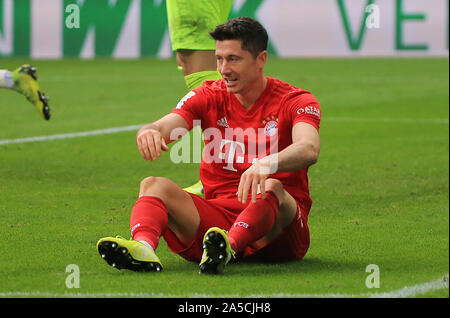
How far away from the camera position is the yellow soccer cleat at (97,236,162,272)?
4.35 metres

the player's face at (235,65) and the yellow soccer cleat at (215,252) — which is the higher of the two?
the player's face at (235,65)

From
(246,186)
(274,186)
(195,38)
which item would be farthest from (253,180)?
(195,38)

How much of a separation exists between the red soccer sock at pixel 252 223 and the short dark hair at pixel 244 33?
2.37ft

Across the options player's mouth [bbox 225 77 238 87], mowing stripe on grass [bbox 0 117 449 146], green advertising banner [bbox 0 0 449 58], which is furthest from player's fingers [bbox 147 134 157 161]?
green advertising banner [bbox 0 0 449 58]

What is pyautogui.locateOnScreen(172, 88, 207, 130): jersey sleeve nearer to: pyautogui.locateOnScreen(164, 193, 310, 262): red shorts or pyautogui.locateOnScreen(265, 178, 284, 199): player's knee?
pyautogui.locateOnScreen(164, 193, 310, 262): red shorts

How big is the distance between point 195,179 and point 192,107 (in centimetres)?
316

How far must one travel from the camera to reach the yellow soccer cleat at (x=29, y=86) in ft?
17.6

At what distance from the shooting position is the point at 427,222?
602 cm

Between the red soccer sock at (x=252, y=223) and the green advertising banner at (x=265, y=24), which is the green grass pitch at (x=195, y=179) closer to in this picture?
the red soccer sock at (x=252, y=223)

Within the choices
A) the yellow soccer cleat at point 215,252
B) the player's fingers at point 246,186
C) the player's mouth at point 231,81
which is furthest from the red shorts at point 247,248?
the player's fingers at point 246,186

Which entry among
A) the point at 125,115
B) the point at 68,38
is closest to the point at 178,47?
the point at 125,115

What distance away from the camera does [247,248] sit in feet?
15.8

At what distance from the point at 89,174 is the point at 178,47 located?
4.50 feet
